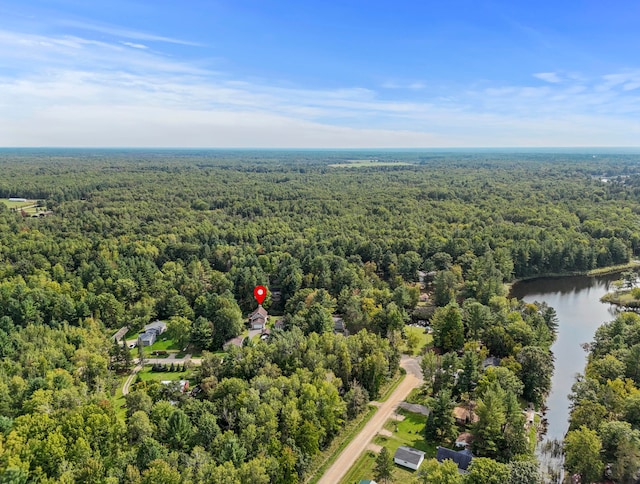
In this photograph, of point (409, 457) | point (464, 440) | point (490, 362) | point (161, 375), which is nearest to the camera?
point (409, 457)

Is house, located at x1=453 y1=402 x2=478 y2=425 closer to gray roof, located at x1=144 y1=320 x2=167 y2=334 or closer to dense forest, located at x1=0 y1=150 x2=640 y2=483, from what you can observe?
dense forest, located at x1=0 y1=150 x2=640 y2=483

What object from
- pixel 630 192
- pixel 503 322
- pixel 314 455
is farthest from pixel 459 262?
pixel 630 192

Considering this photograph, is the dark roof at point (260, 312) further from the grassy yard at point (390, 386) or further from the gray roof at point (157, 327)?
the grassy yard at point (390, 386)

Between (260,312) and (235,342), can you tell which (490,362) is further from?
(260,312)

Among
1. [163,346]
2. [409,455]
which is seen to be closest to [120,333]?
[163,346]

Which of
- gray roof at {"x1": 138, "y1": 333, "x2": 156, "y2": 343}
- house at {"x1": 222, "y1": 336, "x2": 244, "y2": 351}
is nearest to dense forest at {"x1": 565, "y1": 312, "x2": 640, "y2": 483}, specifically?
house at {"x1": 222, "y1": 336, "x2": 244, "y2": 351}

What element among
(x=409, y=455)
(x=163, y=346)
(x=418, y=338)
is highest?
(x=418, y=338)

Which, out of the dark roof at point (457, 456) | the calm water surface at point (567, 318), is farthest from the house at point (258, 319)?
the calm water surface at point (567, 318)

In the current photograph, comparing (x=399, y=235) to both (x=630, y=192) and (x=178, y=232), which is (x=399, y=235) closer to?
(x=178, y=232)
